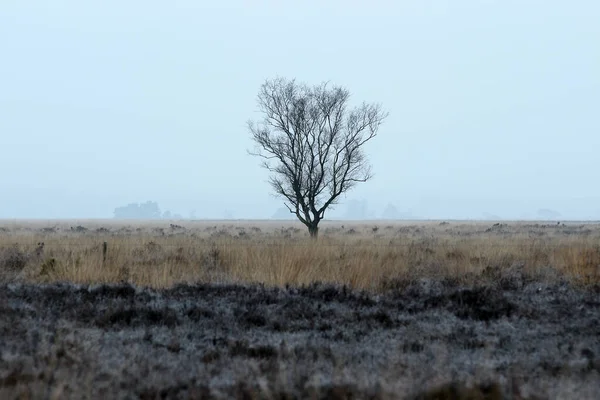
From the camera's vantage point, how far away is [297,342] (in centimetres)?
648

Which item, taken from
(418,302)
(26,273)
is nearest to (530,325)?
(418,302)

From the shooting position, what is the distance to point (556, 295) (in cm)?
977

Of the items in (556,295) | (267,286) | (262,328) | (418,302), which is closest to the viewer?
(262,328)

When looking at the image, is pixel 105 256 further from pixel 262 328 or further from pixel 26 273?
pixel 262 328

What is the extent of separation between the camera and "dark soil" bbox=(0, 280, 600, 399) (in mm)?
4641

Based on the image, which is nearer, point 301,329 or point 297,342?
point 297,342

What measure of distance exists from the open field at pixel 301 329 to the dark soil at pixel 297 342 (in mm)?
21

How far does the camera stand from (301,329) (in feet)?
24.1

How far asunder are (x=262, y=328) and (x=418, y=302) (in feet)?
9.39

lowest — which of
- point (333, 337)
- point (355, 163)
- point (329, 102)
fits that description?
point (333, 337)

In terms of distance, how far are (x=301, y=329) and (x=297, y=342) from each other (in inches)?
33.9

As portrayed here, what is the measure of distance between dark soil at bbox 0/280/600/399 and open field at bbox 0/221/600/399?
0.02 metres

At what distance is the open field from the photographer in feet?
15.5

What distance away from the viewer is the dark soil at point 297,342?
4.64 metres
